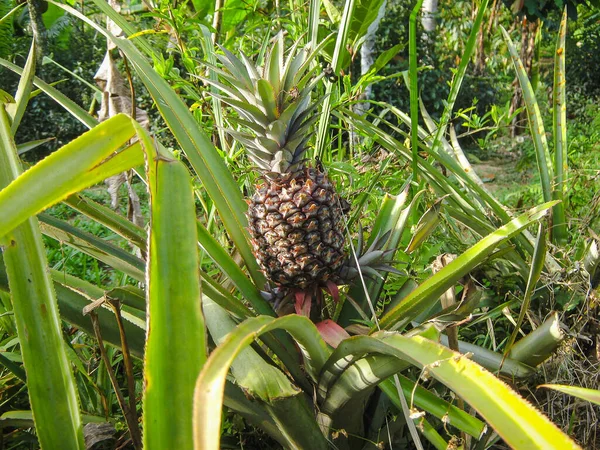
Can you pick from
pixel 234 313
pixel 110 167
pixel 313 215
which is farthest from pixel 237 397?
pixel 110 167

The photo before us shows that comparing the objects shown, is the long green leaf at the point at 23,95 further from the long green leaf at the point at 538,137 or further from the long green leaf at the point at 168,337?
the long green leaf at the point at 538,137

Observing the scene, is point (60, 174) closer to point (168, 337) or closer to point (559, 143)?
point (168, 337)

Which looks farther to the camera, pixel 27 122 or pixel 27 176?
pixel 27 122

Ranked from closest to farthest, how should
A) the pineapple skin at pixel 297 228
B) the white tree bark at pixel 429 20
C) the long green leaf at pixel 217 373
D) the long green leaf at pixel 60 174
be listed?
the long green leaf at pixel 217 373 < the long green leaf at pixel 60 174 < the pineapple skin at pixel 297 228 < the white tree bark at pixel 429 20

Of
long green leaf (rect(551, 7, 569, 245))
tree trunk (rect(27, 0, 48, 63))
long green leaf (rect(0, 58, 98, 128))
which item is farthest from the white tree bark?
long green leaf (rect(0, 58, 98, 128))

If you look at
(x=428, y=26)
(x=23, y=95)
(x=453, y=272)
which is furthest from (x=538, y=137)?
(x=428, y=26)

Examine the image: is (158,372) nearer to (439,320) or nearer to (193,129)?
(439,320)

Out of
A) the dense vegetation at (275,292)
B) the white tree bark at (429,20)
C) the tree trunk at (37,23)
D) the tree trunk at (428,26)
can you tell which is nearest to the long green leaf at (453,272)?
the dense vegetation at (275,292)
